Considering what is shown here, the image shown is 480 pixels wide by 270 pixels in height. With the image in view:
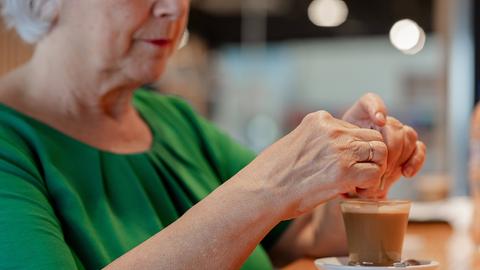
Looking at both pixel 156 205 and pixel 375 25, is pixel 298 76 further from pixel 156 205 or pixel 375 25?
pixel 156 205

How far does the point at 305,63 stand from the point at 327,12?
1.67ft

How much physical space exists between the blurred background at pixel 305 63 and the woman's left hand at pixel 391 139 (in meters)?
4.81

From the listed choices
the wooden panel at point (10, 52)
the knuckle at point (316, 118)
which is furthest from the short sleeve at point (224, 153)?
the wooden panel at point (10, 52)

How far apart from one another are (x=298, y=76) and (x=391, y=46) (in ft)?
2.58

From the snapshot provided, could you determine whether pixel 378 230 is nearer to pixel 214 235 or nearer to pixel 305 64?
pixel 214 235

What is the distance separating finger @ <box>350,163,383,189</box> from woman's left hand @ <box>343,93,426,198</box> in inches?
5.5

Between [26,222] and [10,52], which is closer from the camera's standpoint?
[26,222]

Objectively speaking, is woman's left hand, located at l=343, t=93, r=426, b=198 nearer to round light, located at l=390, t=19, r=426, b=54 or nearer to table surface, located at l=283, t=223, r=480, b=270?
table surface, located at l=283, t=223, r=480, b=270

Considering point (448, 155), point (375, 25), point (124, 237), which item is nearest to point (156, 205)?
point (124, 237)

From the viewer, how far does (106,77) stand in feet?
5.40

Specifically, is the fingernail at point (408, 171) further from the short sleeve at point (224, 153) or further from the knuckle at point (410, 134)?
the short sleeve at point (224, 153)

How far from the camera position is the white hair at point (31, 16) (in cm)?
162

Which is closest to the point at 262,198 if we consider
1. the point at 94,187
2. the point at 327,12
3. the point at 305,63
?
the point at 94,187

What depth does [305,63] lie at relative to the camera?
7062 millimetres
